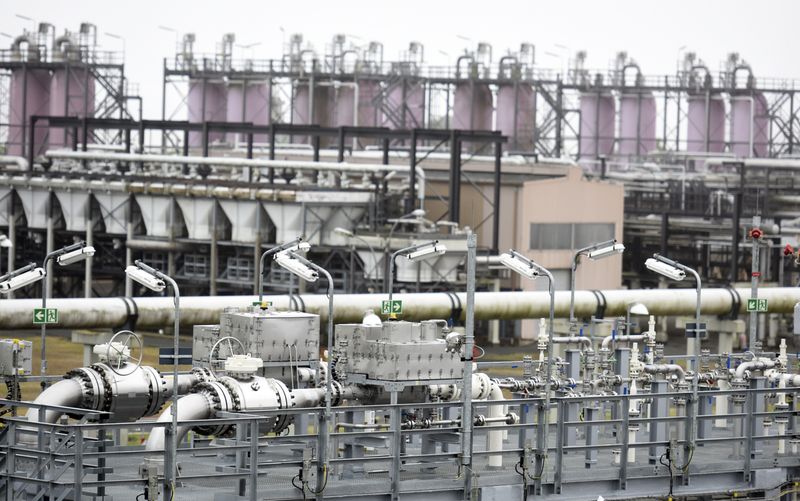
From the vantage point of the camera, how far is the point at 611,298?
43.2 meters

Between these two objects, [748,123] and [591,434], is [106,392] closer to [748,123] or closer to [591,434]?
[591,434]

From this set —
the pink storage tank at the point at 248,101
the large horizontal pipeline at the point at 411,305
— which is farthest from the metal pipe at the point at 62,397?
the pink storage tank at the point at 248,101

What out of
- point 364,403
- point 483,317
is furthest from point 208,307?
point 364,403

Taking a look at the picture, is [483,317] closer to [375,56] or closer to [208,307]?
[208,307]

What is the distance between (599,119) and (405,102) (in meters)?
14.6

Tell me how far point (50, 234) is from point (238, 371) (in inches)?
1729

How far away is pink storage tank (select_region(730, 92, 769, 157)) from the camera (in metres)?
93.2

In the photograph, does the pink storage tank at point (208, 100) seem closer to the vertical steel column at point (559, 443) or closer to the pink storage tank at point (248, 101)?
the pink storage tank at point (248, 101)

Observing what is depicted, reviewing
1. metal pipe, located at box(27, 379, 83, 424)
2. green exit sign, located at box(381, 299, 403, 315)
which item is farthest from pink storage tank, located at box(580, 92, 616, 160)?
metal pipe, located at box(27, 379, 83, 424)

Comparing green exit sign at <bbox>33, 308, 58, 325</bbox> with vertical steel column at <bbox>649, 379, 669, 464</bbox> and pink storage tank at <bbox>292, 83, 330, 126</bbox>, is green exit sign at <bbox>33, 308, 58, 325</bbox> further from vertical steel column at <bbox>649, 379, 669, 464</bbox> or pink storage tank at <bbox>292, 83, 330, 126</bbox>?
pink storage tank at <bbox>292, 83, 330, 126</bbox>

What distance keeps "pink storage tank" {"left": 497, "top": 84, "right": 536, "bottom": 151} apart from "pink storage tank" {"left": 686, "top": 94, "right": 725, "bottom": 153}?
34.8ft

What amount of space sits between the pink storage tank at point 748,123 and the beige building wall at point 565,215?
1120 inches

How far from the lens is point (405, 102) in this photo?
89.7 meters

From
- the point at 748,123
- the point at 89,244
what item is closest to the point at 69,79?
the point at 89,244
